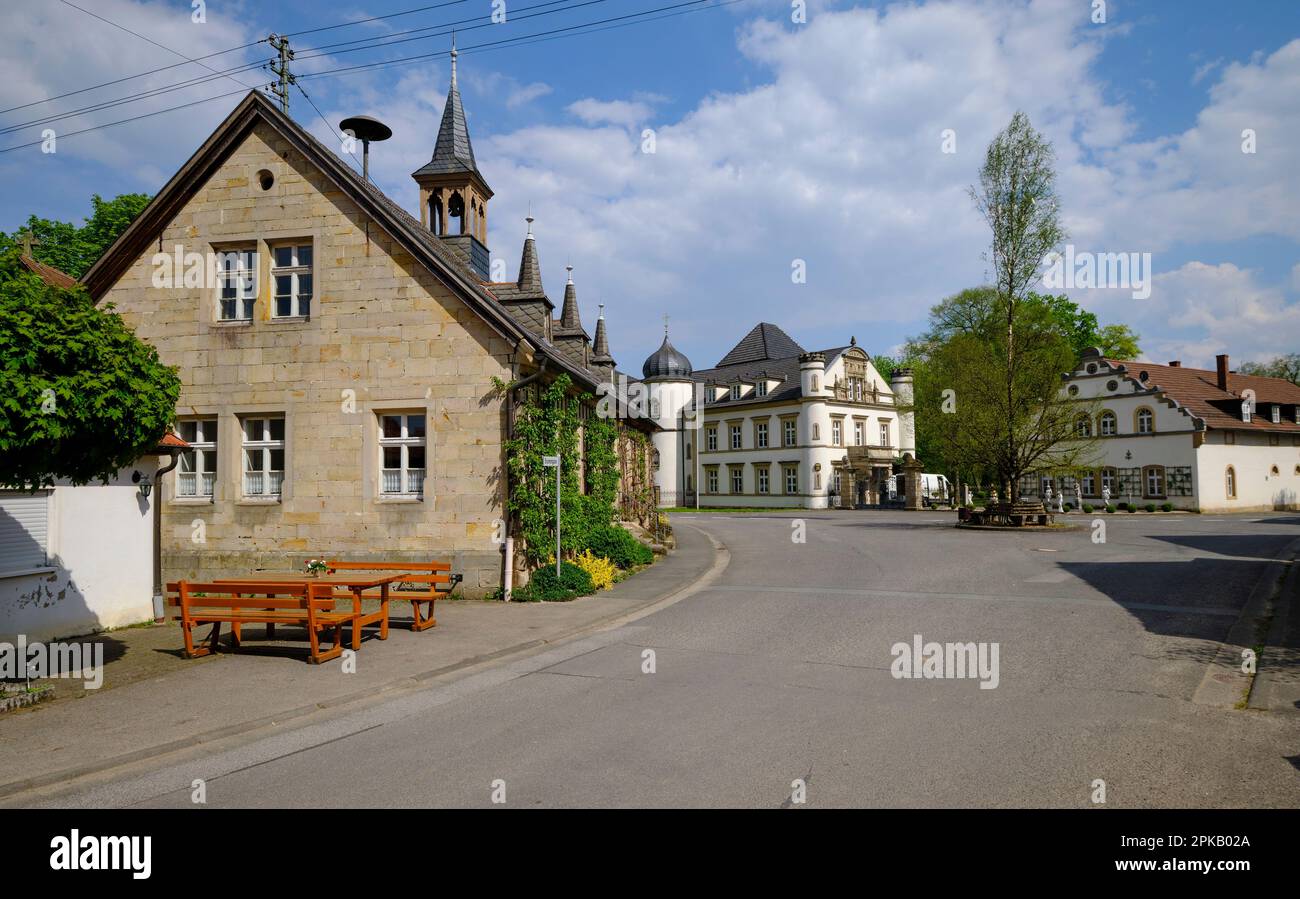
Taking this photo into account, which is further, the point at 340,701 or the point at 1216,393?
the point at 1216,393

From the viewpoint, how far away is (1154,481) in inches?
1775

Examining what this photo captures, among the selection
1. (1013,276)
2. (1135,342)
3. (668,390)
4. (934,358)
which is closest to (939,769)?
(1013,276)

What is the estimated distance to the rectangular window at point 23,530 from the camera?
10.4m

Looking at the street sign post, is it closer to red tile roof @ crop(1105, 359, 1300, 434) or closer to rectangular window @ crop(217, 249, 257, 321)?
rectangular window @ crop(217, 249, 257, 321)

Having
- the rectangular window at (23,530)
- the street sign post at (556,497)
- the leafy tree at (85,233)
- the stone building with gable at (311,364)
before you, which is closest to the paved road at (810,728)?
the street sign post at (556,497)

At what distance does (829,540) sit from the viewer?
2602 cm

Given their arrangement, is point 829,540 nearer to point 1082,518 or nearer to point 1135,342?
point 1082,518

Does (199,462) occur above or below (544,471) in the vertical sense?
above

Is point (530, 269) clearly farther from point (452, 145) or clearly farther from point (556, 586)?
point (556, 586)

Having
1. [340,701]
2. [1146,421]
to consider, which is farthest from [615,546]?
[1146,421]

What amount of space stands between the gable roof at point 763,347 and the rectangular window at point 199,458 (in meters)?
54.5

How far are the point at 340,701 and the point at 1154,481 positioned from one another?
49659 mm

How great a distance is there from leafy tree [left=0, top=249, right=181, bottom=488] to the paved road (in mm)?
3506

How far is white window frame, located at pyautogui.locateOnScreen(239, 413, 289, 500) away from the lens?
15.4 meters
